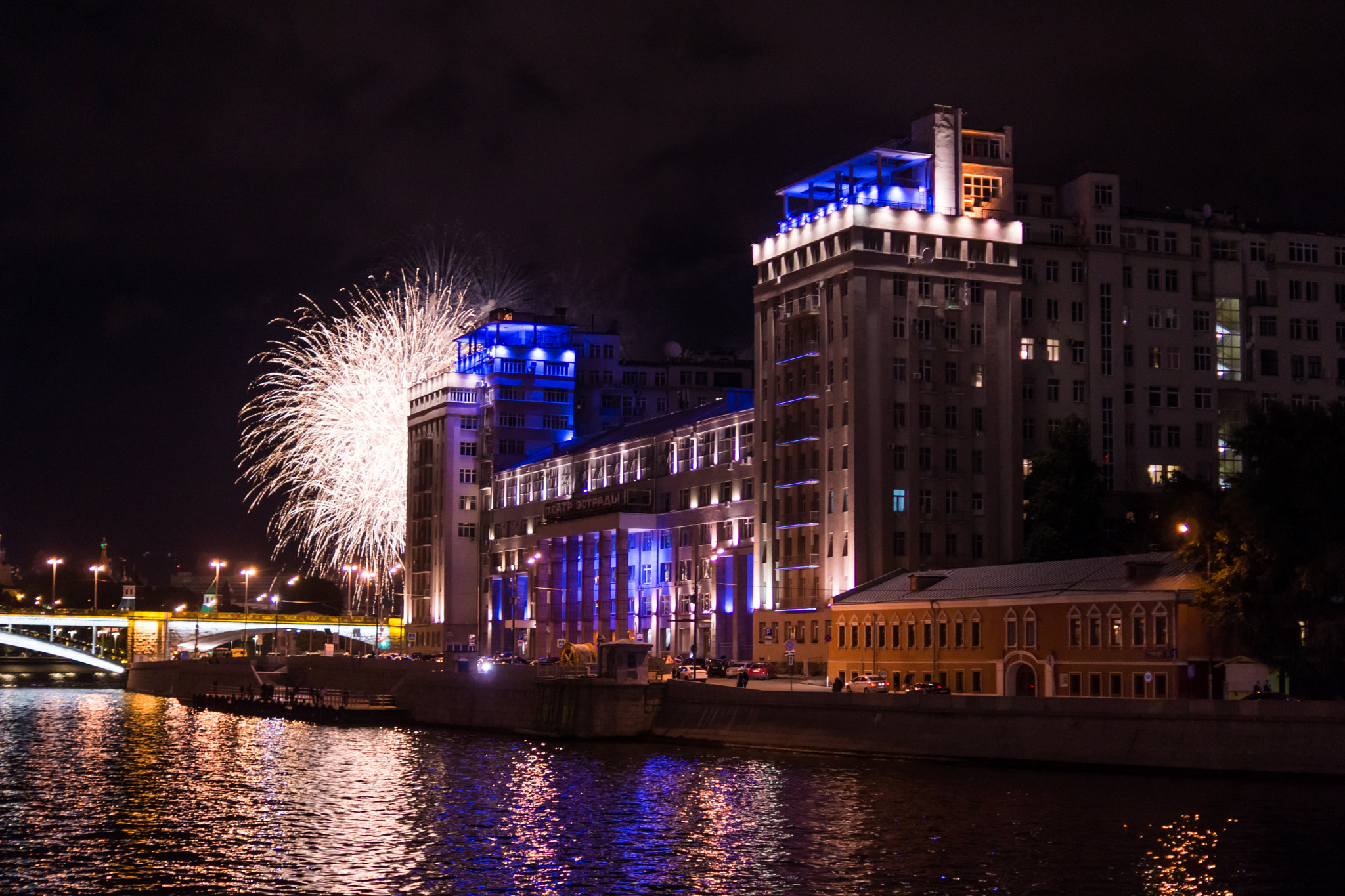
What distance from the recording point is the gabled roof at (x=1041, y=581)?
284 feet

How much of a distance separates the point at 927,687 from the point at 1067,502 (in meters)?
35.3

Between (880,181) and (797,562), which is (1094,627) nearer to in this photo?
(797,562)

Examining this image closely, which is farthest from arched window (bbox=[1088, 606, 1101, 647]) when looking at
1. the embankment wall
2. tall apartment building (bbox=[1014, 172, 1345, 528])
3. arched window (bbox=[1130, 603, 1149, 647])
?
tall apartment building (bbox=[1014, 172, 1345, 528])

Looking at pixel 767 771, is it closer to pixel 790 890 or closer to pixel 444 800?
pixel 444 800

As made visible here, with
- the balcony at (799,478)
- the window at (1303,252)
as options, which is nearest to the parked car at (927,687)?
the balcony at (799,478)

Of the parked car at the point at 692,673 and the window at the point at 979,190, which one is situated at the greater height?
the window at the point at 979,190

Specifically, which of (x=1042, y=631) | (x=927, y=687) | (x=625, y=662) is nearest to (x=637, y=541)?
(x=625, y=662)

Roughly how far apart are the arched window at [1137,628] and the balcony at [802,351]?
Result: 4711 cm

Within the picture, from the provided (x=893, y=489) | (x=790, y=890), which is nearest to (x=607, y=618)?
(x=893, y=489)

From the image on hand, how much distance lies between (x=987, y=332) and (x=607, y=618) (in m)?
50.1

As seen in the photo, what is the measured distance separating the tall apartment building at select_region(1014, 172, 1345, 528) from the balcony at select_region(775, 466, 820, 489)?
63.2 feet

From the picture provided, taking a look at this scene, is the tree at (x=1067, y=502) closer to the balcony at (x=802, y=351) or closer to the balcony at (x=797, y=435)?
the balcony at (x=797, y=435)

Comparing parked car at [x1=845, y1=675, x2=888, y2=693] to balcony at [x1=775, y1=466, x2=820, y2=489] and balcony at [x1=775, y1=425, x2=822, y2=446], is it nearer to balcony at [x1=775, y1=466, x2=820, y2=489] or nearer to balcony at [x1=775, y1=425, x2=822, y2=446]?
balcony at [x1=775, y1=466, x2=820, y2=489]

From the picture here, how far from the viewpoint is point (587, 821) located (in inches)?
2525
